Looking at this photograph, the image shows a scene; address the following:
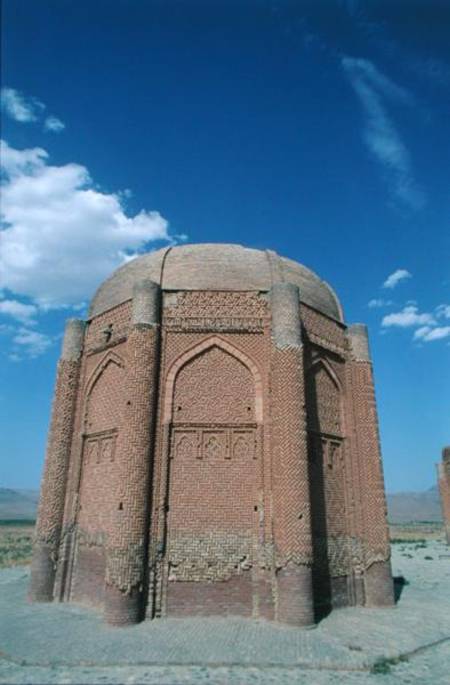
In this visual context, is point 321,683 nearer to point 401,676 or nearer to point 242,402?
point 401,676

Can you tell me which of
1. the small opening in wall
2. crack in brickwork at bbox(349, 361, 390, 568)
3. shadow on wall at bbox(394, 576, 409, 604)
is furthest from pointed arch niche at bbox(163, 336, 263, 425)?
shadow on wall at bbox(394, 576, 409, 604)

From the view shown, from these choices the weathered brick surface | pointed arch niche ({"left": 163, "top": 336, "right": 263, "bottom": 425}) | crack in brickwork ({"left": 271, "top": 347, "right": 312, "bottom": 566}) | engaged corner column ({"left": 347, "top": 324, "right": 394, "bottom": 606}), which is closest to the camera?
crack in brickwork ({"left": 271, "top": 347, "right": 312, "bottom": 566})

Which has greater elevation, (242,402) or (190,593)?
(242,402)

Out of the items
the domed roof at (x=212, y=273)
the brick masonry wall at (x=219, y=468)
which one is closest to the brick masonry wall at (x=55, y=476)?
the brick masonry wall at (x=219, y=468)

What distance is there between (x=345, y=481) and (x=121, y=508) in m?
6.32

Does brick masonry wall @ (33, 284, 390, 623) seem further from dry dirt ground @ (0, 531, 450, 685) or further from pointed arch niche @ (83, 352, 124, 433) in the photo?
dry dirt ground @ (0, 531, 450, 685)

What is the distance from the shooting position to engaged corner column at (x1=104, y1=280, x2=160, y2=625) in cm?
990

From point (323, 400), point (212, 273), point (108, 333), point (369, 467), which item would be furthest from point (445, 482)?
point (108, 333)

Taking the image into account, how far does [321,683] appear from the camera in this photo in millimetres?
6934

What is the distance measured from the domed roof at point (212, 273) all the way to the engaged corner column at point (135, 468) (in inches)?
56.5

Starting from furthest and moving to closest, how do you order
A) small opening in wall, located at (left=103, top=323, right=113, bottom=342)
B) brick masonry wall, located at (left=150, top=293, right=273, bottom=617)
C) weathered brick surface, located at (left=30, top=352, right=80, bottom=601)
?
small opening in wall, located at (left=103, top=323, right=113, bottom=342) < weathered brick surface, located at (left=30, top=352, right=80, bottom=601) < brick masonry wall, located at (left=150, top=293, right=273, bottom=617)

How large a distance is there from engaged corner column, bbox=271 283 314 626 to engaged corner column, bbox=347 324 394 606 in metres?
3.02

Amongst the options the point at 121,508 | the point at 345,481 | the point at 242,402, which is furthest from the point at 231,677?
the point at 345,481

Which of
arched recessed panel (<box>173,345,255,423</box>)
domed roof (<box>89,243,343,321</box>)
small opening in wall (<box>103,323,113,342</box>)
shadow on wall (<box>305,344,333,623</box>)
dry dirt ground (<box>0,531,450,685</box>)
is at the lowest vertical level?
dry dirt ground (<box>0,531,450,685</box>)
